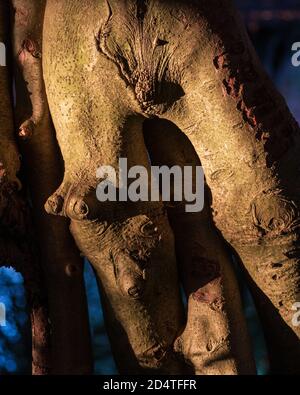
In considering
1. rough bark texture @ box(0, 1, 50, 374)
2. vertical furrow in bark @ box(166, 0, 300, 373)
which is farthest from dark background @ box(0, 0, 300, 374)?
vertical furrow in bark @ box(166, 0, 300, 373)

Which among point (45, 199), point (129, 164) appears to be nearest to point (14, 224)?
point (45, 199)

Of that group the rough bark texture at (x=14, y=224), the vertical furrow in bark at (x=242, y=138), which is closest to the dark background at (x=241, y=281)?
the rough bark texture at (x=14, y=224)

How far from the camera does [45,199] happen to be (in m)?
0.87

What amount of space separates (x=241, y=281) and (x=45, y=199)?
32 cm

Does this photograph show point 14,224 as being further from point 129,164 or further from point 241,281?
point 241,281

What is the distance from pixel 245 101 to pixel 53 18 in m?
0.26

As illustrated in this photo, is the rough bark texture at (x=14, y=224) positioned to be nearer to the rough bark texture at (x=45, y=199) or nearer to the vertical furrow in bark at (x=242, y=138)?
the rough bark texture at (x=45, y=199)

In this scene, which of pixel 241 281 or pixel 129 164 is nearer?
pixel 129 164

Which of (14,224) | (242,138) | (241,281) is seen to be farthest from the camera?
(241,281)

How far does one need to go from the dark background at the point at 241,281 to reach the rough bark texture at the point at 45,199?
0.13m

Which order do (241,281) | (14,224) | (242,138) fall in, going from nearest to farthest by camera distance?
(242,138), (14,224), (241,281)

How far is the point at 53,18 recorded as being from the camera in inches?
30.7

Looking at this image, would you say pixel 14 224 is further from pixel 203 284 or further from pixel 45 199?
pixel 203 284

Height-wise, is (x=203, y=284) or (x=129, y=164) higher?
(x=129, y=164)
